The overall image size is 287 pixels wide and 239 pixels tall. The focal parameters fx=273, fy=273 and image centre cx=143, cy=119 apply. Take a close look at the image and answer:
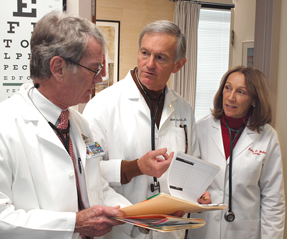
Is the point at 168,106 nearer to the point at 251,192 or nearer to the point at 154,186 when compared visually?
the point at 154,186

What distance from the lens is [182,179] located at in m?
1.40

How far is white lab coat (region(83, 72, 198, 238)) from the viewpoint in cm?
162

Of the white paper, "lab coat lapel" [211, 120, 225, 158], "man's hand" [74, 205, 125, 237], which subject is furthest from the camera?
"lab coat lapel" [211, 120, 225, 158]

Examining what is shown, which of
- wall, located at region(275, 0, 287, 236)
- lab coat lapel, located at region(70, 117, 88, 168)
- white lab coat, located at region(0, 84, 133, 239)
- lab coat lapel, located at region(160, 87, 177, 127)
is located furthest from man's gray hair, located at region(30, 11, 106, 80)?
wall, located at region(275, 0, 287, 236)

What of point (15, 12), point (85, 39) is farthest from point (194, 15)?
point (85, 39)

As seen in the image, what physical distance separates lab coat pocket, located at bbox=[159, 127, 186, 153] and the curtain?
12.3 feet

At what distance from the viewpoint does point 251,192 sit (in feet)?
6.10

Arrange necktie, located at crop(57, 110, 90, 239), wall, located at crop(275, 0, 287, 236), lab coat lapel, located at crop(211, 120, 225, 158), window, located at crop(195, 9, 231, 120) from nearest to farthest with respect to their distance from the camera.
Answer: necktie, located at crop(57, 110, 90, 239)
lab coat lapel, located at crop(211, 120, 225, 158)
wall, located at crop(275, 0, 287, 236)
window, located at crop(195, 9, 231, 120)

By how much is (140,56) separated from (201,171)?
2.61ft

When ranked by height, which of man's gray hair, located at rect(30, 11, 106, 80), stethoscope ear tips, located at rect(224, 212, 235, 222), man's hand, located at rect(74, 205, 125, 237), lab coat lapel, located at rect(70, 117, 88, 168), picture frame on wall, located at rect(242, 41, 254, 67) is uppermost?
picture frame on wall, located at rect(242, 41, 254, 67)

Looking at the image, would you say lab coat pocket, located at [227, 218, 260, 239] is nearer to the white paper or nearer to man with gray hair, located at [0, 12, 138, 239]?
the white paper

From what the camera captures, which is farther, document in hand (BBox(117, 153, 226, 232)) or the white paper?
the white paper

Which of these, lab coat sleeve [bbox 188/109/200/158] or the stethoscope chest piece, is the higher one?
lab coat sleeve [bbox 188/109/200/158]

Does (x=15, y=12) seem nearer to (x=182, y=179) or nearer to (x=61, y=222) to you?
(x=61, y=222)
